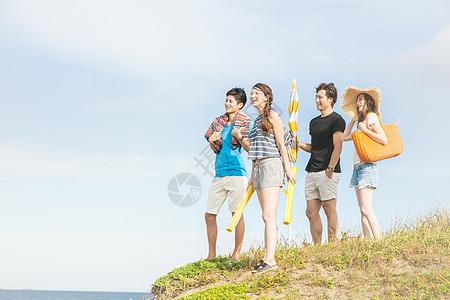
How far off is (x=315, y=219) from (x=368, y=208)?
39.1 inches

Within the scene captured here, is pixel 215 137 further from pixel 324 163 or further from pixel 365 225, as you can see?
pixel 365 225

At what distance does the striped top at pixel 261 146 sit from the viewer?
6.85 m

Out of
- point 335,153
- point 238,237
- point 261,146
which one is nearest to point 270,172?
point 261,146

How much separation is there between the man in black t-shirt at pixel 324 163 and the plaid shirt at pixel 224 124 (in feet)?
3.90

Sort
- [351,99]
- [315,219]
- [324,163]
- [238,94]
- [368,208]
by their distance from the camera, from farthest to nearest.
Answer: [351,99], [315,219], [238,94], [324,163], [368,208]

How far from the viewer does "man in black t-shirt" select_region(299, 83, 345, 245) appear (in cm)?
773

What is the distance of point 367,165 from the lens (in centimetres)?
755

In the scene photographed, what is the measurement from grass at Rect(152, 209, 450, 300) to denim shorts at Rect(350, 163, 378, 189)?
947 millimetres

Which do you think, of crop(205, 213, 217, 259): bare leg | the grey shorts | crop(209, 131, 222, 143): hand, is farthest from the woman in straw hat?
crop(205, 213, 217, 259): bare leg

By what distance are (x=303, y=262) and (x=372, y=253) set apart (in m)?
1.12

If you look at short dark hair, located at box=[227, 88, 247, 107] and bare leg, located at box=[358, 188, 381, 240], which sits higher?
short dark hair, located at box=[227, 88, 247, 107]

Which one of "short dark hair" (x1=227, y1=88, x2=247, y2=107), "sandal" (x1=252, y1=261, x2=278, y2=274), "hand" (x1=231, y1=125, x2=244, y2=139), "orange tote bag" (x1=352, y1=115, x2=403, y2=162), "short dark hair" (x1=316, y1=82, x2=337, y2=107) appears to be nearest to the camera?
"sandal" (x1=252, y1=261, x2=278, y2=274)

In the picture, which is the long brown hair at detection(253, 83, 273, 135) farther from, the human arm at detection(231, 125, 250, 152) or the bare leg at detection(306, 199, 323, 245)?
the bare leg at detection(306, 199, 323, 245)

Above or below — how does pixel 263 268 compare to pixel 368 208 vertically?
below
